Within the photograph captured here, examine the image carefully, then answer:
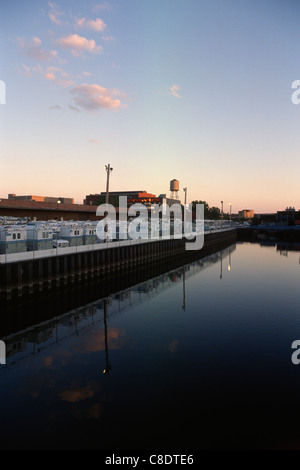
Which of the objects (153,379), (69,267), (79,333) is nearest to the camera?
(153,379)

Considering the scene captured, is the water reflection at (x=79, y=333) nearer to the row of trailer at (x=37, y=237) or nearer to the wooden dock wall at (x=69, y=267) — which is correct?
the wooden dock wall at (x=69, y=267)

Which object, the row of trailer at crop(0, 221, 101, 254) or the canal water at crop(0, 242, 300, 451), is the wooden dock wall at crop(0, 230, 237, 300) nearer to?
the row of trailer at crop(0, 221, 101, 254)

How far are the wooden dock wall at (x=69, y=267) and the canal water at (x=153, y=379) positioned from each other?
3041mm

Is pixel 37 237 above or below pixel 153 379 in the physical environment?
above

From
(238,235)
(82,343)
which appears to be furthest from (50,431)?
(238,235)

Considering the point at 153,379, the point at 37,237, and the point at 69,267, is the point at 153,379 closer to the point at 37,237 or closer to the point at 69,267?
the point at 69,267

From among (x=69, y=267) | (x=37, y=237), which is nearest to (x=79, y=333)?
(x=69, y=267)

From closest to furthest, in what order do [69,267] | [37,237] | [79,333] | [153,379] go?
1. [153,379]
2. [79,333]
3. [69,267]
4. [37,237]

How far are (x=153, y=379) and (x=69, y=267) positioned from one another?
20427 mm

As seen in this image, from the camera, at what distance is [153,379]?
49.5 ft

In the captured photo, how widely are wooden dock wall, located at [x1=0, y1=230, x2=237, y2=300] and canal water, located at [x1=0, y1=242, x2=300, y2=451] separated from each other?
3.04m

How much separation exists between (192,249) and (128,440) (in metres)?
65.0

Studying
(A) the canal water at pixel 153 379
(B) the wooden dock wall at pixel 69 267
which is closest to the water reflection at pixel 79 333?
(A) the canal water at pixel 153 379
